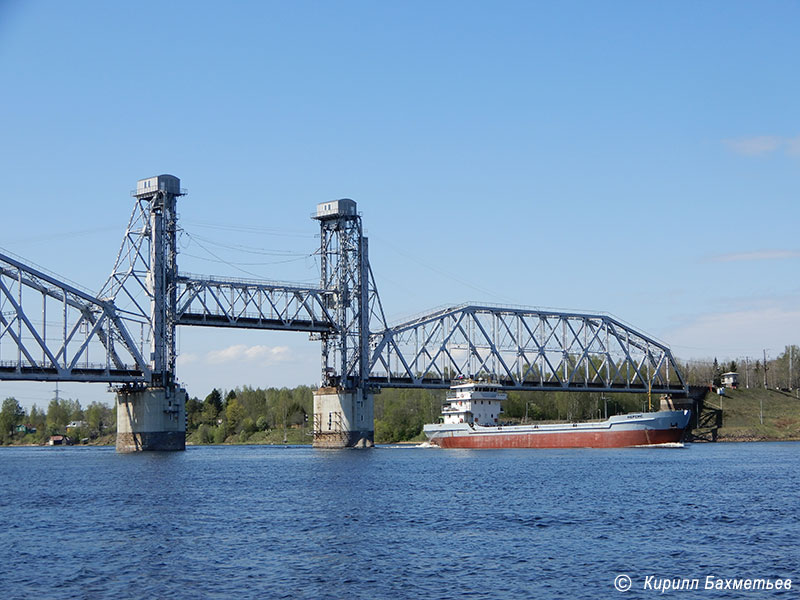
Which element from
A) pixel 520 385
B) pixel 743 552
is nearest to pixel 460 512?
pixel 743 552

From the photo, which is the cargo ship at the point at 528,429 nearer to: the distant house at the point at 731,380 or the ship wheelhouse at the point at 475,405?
the ship wheelhouse at the point at 475,405

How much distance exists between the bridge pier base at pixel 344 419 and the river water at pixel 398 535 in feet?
186

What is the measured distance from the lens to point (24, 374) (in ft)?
358

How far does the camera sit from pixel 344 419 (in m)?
134

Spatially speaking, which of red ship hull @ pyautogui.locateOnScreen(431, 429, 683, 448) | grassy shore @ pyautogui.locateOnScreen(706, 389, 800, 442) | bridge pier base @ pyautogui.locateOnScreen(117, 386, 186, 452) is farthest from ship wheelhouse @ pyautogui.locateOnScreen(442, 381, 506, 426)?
grassy shore @ pyautogui.locateOnScreen(706, 389, 800, 442)

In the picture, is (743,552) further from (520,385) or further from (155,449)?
(520,385)

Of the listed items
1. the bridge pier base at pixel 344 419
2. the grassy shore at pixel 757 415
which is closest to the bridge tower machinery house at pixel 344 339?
the bridge pier base at pixel 344 419

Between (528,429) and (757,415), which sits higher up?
(528,429)

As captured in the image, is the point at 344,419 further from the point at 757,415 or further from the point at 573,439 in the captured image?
the point at 757,415

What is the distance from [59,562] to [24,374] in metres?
77.6

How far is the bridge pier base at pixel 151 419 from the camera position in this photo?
393 feet

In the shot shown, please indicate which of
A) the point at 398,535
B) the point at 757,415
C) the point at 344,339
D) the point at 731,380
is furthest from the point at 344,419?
the point at 398,535

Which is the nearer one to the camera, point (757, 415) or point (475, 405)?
point (475, 405)

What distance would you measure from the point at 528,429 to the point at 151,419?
46.6 m
